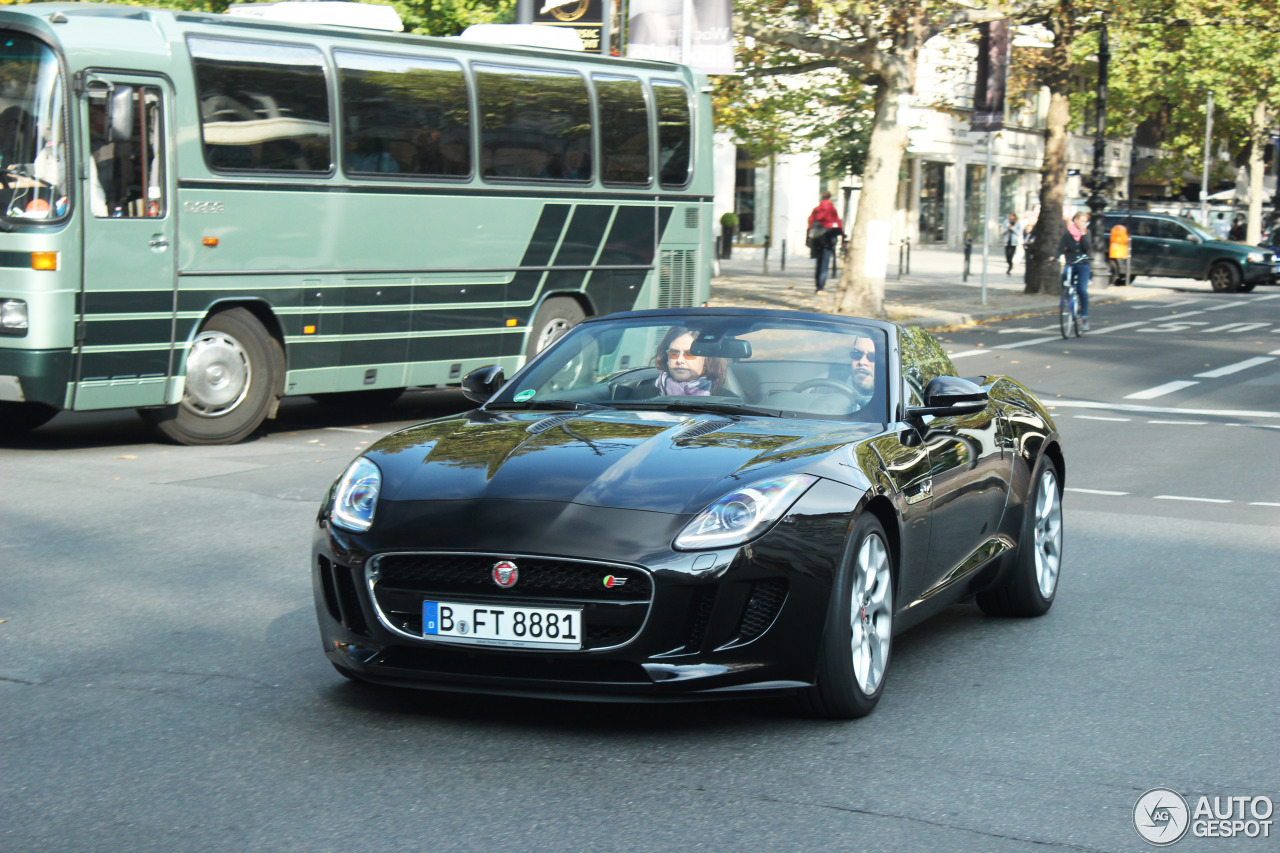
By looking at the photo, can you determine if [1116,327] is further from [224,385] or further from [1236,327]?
[224,385]

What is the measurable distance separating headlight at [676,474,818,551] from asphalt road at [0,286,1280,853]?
0.63 metres

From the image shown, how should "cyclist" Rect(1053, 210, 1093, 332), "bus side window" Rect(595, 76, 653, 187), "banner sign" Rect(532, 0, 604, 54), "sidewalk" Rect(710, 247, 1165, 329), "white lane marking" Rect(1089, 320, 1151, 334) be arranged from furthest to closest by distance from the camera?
"sidewalk" Rect(710, 247, 1165, 329) → "white lane marking" Rect(1089, 320, 1151, 334) → "cyclist" Rect(1053, 210, 1093, 332) → "banner sign" Rect(532, 0, 604, 54) → "bus side window" Rect(595, 76, 653, 187)

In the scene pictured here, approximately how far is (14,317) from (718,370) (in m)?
6.99

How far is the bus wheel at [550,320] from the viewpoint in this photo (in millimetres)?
15180

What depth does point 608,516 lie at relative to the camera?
188 inches

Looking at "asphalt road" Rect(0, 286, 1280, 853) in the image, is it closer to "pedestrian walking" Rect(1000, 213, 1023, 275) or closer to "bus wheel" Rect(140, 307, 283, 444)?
"bus wheel" Rect(140, 307, 283, 444)

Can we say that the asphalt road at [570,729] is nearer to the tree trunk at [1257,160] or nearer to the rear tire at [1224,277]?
the rear tire at [1224,277]

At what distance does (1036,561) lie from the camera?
22.8ft

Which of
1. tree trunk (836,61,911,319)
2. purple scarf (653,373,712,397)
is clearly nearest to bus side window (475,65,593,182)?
purple scarf (653,373,712,397)

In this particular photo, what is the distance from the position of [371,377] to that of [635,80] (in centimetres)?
473

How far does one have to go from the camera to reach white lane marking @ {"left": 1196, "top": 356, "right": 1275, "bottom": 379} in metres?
19.6

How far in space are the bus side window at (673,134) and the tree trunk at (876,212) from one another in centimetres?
890

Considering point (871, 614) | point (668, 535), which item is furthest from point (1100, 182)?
point (668, 535)

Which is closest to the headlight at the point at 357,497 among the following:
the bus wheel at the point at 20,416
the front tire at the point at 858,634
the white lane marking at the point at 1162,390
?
the front tire at the point at 858,634
